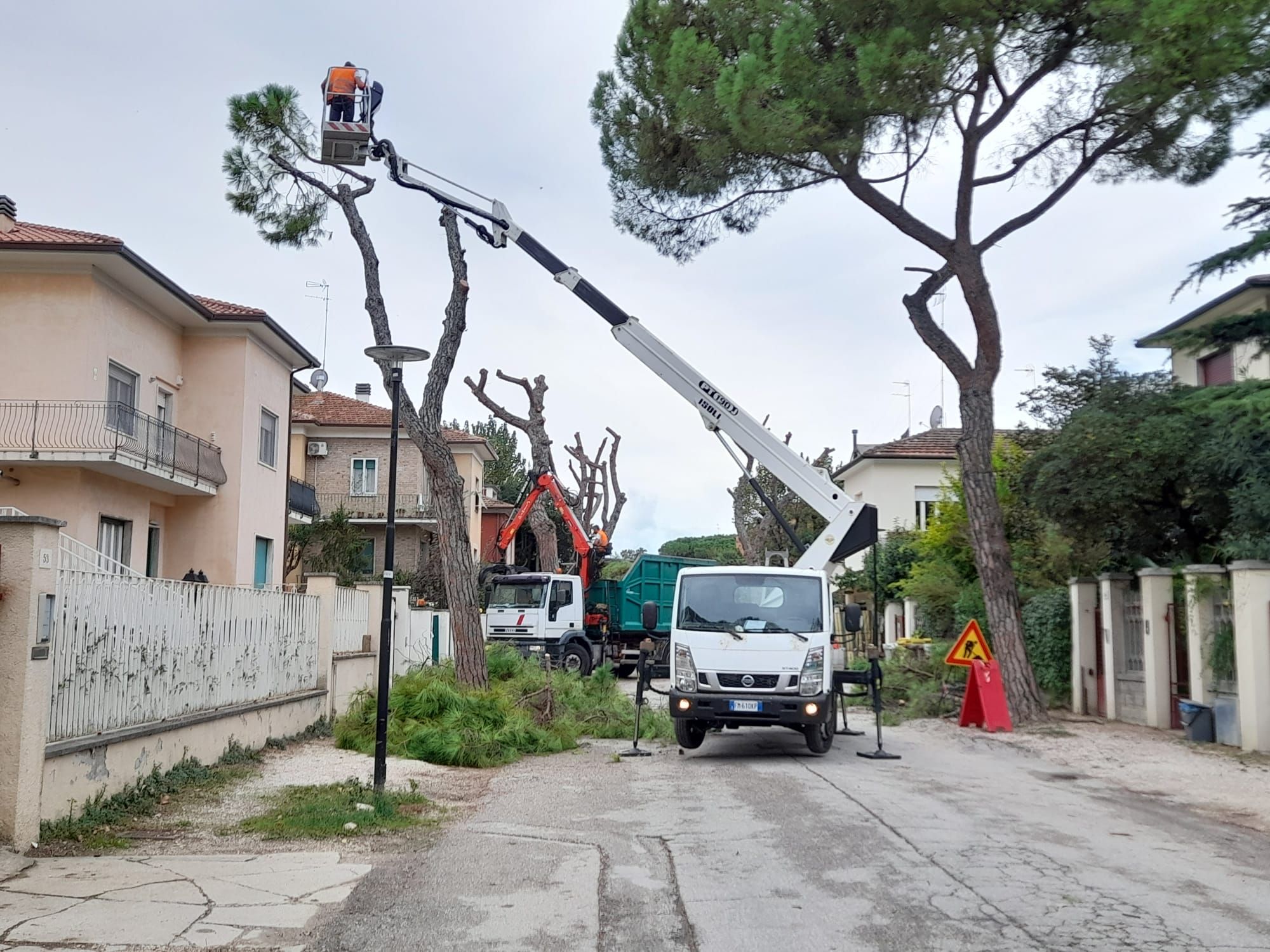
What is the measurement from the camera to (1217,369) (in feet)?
88.0

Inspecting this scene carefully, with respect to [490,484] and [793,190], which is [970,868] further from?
[490,484]

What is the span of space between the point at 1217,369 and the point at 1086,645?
10.8m

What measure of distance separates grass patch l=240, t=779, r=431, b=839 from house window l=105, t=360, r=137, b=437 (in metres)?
13.9

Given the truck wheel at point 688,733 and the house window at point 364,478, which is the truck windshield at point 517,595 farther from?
the house window at point 364,478

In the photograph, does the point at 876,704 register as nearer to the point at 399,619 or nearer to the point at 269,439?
the point at 399,619

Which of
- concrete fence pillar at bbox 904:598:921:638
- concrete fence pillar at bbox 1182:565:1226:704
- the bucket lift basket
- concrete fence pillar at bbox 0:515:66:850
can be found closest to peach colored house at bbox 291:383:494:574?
concrete fence pillar at bbox 904:598:921:638

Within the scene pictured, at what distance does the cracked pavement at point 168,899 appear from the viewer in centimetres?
581

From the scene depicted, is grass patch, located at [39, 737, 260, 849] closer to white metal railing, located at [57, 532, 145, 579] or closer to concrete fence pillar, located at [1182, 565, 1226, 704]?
white metal railing, located at [57, 532, 145, 579]

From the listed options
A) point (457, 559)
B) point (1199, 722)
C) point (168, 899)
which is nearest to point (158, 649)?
point (168, 899)

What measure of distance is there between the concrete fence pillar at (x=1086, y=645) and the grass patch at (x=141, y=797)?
44.7ft

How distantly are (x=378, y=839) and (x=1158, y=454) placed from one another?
41.8 ft

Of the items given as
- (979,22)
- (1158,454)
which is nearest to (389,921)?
(1158,454)

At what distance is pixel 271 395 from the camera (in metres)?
29.0

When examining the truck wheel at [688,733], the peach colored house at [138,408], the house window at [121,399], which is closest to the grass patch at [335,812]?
the truck wheel at [688,733]
